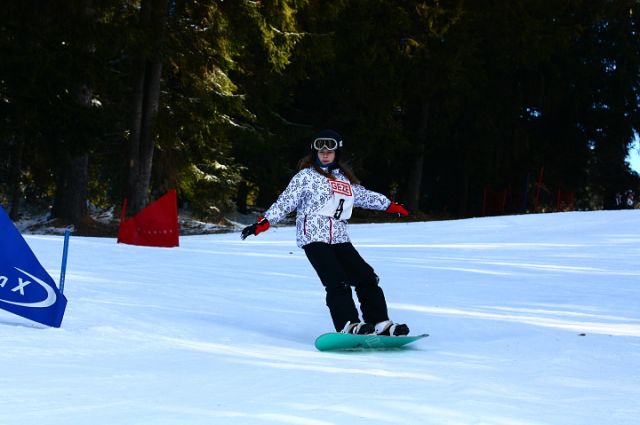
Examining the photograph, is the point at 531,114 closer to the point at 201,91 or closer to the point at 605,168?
the point at 605,168

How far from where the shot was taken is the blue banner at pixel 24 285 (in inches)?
270

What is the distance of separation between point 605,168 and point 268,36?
19.9 meters

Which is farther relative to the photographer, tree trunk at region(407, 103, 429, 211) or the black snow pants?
tree trunk at region(407, 103, 429, 211)

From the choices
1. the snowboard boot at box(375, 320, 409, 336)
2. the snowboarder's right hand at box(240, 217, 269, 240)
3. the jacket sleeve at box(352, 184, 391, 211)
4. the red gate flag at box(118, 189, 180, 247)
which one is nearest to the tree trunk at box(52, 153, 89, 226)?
the red gate flag at box(118, 189, 180, 247)

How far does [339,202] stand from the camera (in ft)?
24.8

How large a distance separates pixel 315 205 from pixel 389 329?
1.09m

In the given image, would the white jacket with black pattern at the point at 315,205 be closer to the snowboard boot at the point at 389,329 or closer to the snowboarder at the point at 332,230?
the snowboarder at the point at 332,230

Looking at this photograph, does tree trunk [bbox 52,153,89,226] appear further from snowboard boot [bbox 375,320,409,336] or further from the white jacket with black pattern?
snowboard boot [bbox 375,320,409,336]

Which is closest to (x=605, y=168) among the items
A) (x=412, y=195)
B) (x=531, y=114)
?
(x=531, y=114)

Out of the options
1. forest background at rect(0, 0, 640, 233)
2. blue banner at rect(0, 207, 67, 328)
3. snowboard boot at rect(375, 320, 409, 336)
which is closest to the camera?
blue banner at rect(0, 207, 67, 328)

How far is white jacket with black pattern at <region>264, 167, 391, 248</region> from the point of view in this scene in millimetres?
7527

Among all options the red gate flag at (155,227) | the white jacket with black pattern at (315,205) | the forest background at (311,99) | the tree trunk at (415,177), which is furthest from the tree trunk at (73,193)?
the white jacket with black pattern at (315,205)

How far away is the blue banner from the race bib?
6.81ft

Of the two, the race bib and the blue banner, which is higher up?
the race bib
